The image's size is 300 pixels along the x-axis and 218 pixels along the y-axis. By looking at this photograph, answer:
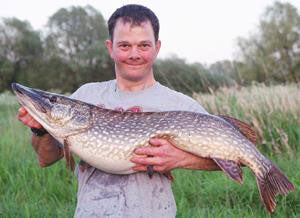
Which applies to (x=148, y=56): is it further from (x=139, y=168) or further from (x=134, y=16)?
(x=139, y=168)

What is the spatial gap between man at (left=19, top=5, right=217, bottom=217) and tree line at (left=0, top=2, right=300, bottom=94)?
1116 inches

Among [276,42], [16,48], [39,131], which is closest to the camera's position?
[39,131]

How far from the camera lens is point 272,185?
2402mm

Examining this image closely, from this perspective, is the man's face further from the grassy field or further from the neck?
the grassy field

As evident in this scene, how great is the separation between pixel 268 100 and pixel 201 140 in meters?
4.78

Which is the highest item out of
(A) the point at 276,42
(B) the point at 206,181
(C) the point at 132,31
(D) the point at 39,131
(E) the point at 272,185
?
(C) the point at 132,31

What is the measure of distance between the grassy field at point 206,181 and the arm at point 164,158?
4.86 ft

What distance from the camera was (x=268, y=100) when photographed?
6.91 metres

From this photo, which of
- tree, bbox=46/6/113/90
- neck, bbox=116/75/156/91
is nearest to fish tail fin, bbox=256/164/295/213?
neck, bbox=116/75/156/91

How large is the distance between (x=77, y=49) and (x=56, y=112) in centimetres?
3190

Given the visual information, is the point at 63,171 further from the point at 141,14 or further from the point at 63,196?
the point at 141,14

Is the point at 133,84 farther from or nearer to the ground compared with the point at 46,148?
farther from the ground

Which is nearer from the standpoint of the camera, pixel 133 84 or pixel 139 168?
pixel 139 168

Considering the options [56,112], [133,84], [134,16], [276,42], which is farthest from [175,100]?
[276,42]
